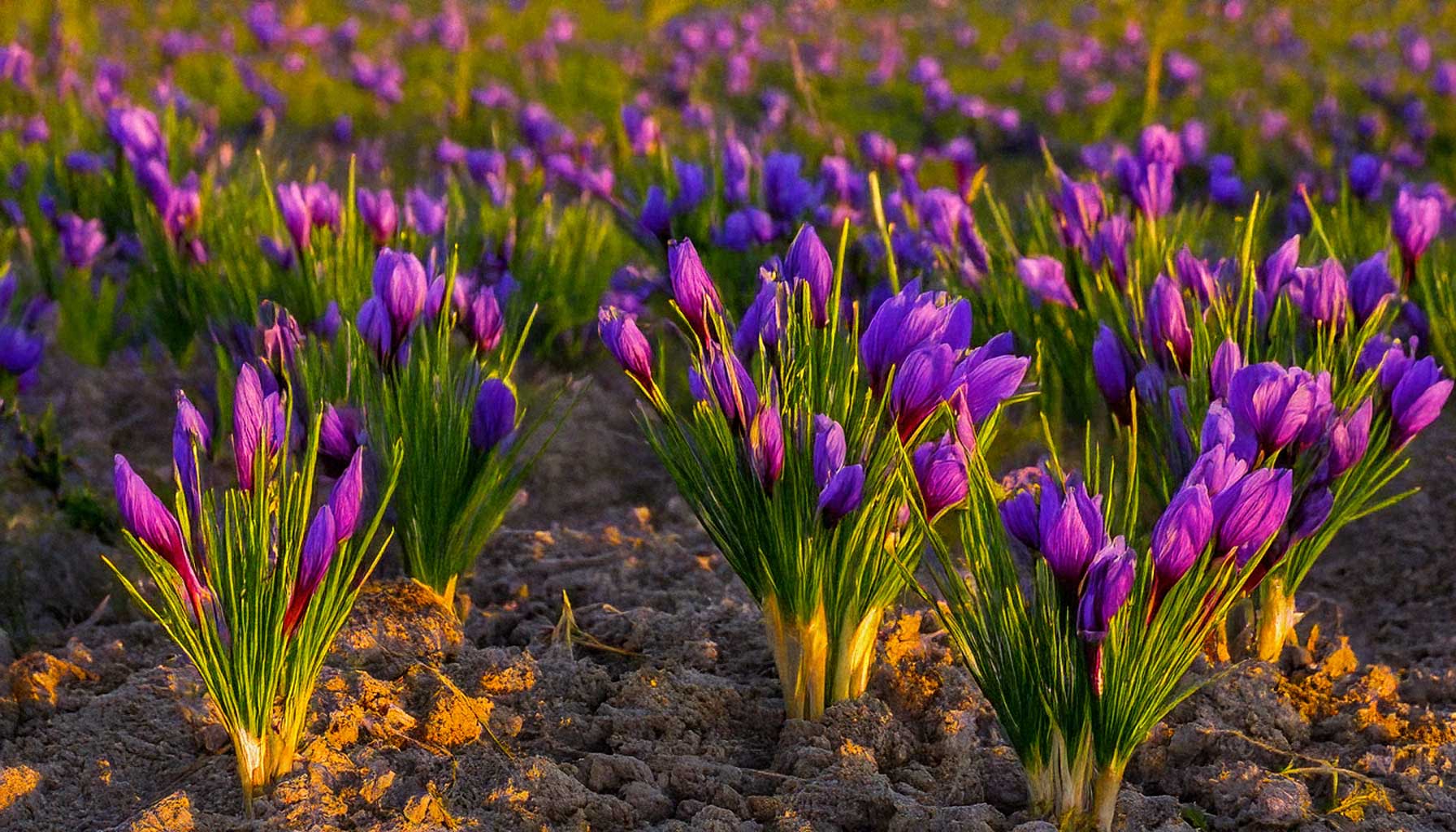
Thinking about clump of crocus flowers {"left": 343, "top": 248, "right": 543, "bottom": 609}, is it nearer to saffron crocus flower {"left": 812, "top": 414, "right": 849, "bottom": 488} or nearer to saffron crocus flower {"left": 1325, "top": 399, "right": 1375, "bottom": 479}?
saffron crocus flower {"left": 812, "top": 414, "right": 849, "bottom": 488}

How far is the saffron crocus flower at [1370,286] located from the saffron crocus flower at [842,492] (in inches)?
51.7

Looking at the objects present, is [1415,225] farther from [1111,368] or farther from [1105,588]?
[1105,588]

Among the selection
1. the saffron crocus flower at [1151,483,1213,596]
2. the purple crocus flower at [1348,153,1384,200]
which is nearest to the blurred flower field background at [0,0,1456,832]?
the saffron crocus flower at [1151,483,1213,596]

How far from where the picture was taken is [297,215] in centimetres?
340

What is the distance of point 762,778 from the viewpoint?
2.21m

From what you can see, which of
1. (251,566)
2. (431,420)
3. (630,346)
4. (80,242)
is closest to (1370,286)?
(630,346)

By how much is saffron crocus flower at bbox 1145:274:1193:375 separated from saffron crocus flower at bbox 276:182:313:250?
2086 millimetres

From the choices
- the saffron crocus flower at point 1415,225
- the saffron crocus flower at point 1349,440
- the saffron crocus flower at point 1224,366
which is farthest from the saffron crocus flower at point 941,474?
the saffron crocus flower at point 1415,225

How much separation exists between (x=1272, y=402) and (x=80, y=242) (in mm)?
A: 3901

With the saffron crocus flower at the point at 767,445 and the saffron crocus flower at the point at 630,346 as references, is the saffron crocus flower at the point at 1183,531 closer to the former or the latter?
the saffron crocus flower at the point at 767,445

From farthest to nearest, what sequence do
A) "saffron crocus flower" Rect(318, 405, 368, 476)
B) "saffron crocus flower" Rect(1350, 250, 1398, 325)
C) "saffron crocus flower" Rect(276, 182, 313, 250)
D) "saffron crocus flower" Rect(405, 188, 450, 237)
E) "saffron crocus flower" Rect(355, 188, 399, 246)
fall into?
"saffron crocus flower" Rect(405, 188, 450, 237) < "saffron crocus flower" Rect(355, 188, 399, 246) < "saffron crocus flower" Rect(276, 182, 313, 250) < "saffron crocus flower" Rect(1350, 250, 1398, 325) < "saffron crocus flower" Rect(318, 405, 368, 476)

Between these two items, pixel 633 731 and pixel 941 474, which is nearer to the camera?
pixel 941 474

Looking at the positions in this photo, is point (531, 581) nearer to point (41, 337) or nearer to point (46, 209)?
point (41, 337)

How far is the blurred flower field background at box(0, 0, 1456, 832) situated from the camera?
1979 mm
